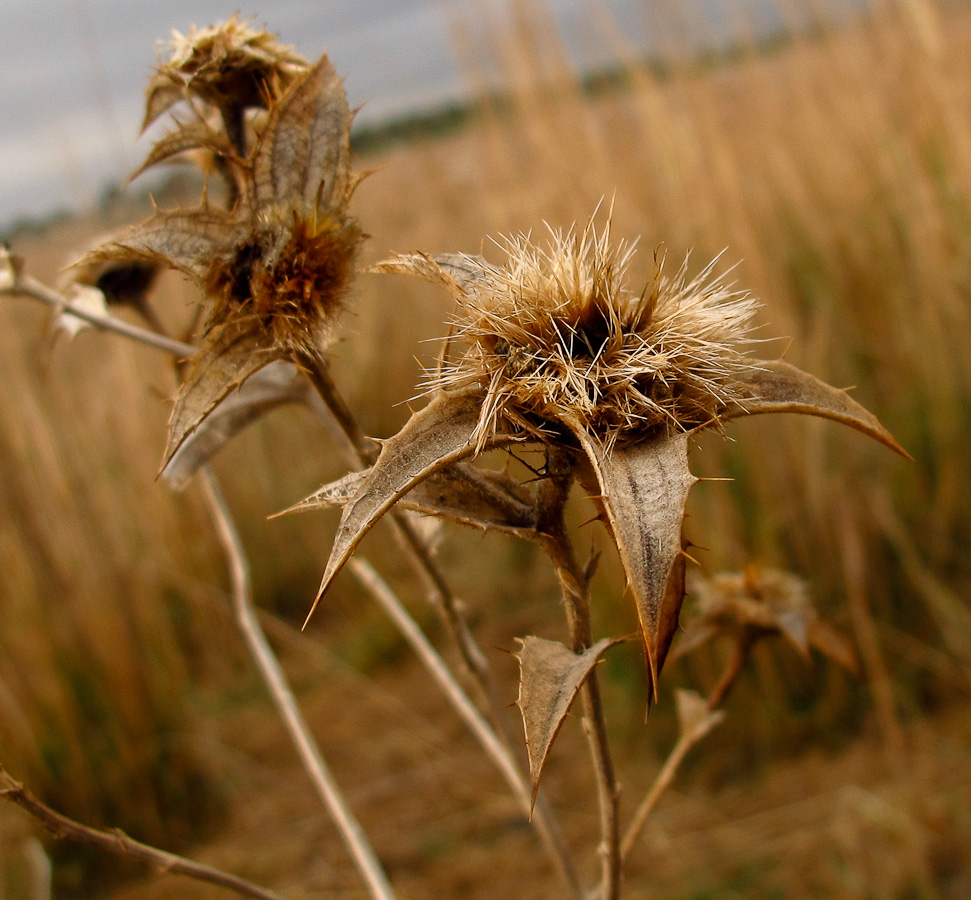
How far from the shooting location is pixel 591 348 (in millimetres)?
646

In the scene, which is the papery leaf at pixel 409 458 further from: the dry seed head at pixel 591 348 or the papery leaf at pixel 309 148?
the papery leaf at pixel 309 148

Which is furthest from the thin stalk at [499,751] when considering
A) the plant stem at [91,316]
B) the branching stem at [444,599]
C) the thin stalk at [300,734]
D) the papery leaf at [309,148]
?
the papery leaf at [309,148]

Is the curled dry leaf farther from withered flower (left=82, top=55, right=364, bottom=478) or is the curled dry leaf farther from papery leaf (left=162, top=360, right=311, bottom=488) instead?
papery leaf (left=162, top=360, right=311, bottom=488)

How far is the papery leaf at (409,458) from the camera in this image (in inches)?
19.6

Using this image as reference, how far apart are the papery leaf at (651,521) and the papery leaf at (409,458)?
9 centimetres

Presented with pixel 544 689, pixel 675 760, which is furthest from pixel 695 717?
pixel 544 689

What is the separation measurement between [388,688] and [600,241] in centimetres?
260

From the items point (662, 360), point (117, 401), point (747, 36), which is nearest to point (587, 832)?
point (662, 360)

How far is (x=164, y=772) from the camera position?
8.09 ft

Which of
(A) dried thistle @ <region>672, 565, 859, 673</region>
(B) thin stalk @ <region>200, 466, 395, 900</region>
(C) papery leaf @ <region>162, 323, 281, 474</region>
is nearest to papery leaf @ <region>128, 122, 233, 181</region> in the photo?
(C) papery leaf @ <region>162, 323, 281, 474</region>

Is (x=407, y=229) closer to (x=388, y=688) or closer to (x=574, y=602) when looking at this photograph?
(x=388, y=688)

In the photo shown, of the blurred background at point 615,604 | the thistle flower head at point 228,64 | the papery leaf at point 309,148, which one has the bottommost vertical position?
the blurred background at point 615,604

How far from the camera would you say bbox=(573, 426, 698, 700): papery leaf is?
481 millimetres

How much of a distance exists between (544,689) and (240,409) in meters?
0.43
